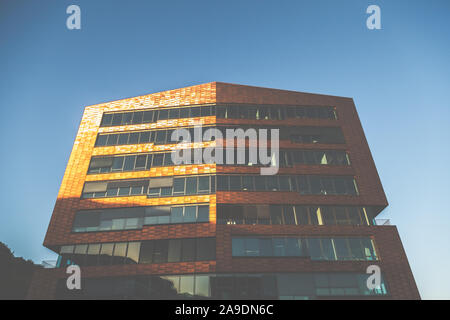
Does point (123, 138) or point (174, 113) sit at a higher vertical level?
point (174, 113)

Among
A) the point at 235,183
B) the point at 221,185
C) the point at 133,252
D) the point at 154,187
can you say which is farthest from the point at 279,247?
the point at 154,187

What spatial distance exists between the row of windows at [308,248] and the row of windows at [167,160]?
7311 mm

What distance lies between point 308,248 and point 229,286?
22.7 ft

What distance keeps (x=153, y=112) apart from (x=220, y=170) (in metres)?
10.6

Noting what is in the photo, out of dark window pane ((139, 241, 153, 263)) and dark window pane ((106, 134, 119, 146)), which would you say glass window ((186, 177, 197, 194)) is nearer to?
dark window pane ((139, 241, 153, 263))

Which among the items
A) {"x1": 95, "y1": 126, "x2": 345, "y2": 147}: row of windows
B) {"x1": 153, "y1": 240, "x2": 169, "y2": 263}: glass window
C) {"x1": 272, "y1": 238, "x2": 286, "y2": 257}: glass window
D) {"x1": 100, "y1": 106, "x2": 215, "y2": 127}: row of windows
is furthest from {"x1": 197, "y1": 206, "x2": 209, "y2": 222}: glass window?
{"x1": 100, "y1": 106, "x2": 215, "y2": 127}: row of windows

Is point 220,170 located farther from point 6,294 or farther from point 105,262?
point 6,294

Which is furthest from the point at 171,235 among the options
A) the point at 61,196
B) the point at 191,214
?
the point at 61,196

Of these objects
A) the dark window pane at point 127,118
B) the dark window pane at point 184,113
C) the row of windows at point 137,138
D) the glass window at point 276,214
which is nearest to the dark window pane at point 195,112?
the dark window pane at point 184,113

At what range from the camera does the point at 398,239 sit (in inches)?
898

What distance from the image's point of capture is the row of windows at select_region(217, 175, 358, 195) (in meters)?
25.2

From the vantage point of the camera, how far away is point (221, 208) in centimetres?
2389

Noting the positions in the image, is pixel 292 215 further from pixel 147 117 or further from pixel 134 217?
pixel 147 117

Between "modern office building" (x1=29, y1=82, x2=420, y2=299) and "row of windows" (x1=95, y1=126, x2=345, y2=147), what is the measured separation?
0.14m
